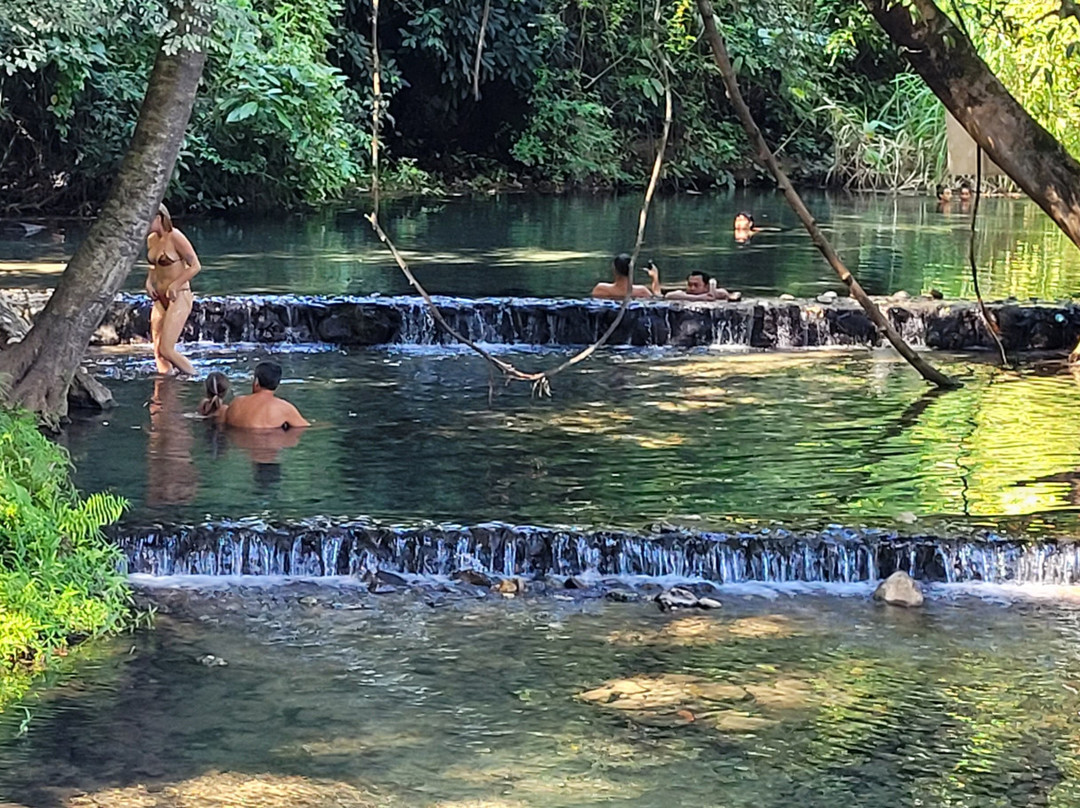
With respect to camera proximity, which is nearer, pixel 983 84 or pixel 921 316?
pixel 983 84

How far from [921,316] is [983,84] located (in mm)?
7544

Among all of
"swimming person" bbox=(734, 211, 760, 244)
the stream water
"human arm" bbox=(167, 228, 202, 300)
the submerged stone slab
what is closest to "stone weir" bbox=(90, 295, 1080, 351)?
the submerged stone slab

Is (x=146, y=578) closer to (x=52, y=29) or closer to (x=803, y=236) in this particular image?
(x=52, y=29)

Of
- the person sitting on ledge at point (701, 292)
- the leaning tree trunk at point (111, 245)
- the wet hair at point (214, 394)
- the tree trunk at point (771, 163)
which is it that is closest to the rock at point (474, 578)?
the tree trunk at point (771, 163)

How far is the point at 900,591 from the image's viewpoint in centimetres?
905

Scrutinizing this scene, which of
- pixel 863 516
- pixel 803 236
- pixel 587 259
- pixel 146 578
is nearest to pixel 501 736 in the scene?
pixel 146 578

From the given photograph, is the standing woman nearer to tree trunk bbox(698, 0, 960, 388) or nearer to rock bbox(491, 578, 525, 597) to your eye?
tree trunk bbox(698, 0, 960, 388)

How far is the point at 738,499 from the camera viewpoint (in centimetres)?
1061

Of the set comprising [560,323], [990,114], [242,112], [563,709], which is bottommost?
[563,709]

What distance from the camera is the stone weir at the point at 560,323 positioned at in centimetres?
1742

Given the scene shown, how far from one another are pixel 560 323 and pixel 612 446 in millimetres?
5447

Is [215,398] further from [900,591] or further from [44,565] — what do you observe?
[900,591]

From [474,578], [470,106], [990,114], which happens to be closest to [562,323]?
[990,114]

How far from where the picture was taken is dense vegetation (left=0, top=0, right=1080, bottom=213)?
2641 centimetres
